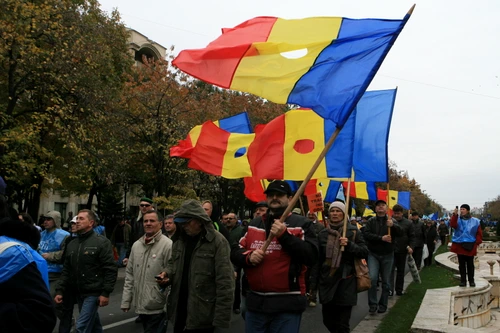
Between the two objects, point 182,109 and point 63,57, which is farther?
point 182,109

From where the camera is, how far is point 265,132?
759 centimetres

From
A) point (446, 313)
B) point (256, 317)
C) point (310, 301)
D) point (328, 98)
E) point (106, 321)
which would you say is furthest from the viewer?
point (310, 301)

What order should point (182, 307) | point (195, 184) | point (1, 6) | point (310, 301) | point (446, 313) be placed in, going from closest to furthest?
point (182, 307) → point (446, 313) → point (310, 301) → point (1, 6) → point (195, 184)

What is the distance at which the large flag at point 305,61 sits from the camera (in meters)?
5.08

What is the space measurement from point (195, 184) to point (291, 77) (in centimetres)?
2090

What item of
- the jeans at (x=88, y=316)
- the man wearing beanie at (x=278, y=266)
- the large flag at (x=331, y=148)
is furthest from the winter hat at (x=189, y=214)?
the large flag at (x=331, y=148)

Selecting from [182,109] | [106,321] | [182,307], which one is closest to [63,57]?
[182,109]

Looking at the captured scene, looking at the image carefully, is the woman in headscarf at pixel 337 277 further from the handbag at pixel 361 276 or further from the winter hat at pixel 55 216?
the winter hat at pixel 55 216

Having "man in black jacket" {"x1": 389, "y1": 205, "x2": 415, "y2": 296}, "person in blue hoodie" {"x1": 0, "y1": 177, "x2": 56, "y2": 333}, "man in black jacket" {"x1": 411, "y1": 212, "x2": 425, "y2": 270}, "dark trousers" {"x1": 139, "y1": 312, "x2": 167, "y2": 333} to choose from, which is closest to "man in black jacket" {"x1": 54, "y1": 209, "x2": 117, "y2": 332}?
"dark trousers" {"x1": 139, "y1": 312, "x2": 167, "y2": 333}

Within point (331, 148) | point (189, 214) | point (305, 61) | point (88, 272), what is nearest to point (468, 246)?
point (331, 148)

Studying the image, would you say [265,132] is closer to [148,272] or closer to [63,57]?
[148,272]

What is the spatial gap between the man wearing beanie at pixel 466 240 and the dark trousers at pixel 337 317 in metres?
5.36

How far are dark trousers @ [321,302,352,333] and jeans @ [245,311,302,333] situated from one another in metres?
1.77

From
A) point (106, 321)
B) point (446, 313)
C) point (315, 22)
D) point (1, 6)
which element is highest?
point (1, 6)
